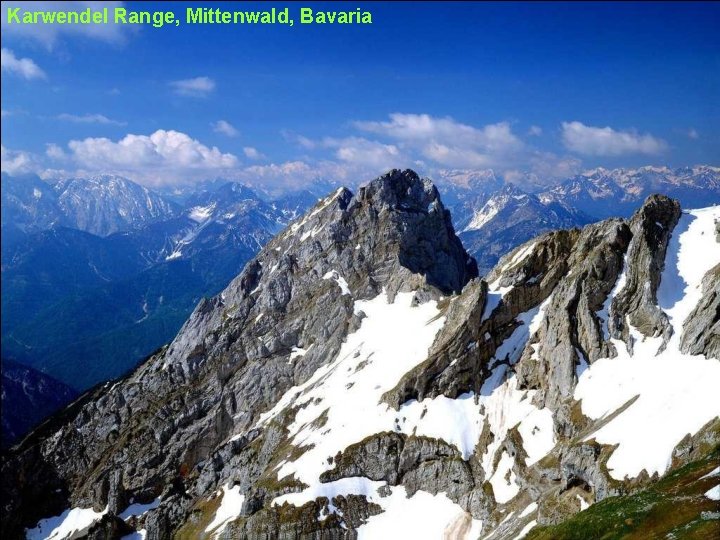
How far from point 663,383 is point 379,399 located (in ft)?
197

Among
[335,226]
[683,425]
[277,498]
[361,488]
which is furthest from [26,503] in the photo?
[683,425]

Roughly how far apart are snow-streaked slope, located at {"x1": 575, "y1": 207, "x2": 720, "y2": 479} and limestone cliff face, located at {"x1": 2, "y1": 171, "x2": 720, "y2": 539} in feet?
1.98

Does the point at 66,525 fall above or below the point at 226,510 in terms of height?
above

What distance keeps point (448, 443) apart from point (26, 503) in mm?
141250

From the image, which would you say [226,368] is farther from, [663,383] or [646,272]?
[663,383]

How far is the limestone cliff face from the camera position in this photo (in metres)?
94.9

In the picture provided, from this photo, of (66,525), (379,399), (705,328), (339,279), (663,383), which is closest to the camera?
(663,383)

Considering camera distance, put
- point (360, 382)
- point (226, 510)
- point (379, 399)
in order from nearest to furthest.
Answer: point (379, 399)
point (226, 510)
point (360, 382)

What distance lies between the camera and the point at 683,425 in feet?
237

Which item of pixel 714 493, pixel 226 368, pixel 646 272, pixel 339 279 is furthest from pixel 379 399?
pixel 714 493

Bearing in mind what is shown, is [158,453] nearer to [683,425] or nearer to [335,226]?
[335,226]

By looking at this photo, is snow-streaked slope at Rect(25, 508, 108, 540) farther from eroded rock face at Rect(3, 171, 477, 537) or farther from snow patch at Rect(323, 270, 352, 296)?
snow patch at Rect(323, 270, 352, 296)

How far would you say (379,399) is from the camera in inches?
4791

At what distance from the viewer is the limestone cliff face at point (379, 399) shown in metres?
94.9
